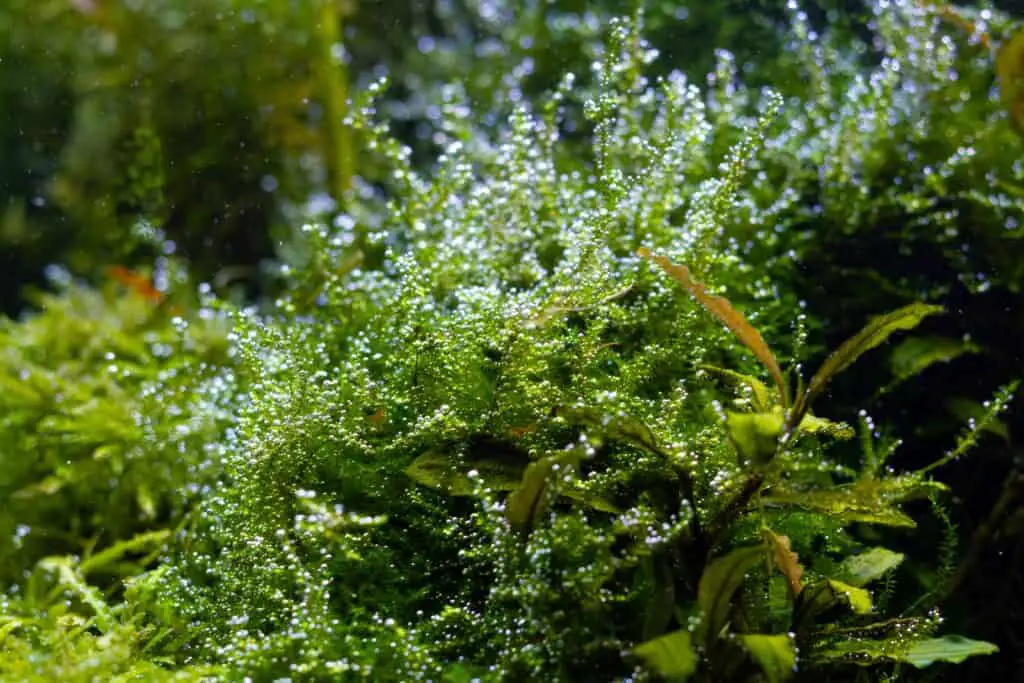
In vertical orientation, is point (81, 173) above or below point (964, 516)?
above

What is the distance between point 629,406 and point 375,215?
914 mm

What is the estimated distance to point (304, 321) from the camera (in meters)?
1.33

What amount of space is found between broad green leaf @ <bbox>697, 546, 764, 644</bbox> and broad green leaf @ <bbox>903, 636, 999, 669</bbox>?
0.21 metres

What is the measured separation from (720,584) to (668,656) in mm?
82

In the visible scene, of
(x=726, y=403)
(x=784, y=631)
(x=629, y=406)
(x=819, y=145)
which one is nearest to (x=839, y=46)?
(x=819, y=145)

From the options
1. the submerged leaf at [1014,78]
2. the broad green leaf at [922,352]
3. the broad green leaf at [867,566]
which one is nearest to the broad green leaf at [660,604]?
the broad green leaf at [867,566]

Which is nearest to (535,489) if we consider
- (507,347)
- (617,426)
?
(617,426)

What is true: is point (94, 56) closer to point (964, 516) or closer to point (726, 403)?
point (726, 403)

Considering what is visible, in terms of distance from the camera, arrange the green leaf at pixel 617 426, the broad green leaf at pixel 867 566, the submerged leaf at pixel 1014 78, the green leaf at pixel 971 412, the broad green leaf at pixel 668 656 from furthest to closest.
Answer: the submerged leaf at pixel 1014 78, the green leaf at pixel 971 412, the broad green leaf at pixel 867 566, the green leaf at pixel 617 426, the broad green leaf at pixel 668 656

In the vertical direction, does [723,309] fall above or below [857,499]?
above

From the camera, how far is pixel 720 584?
0.72 m

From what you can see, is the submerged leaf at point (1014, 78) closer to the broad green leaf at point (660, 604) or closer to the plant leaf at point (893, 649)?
the plant leaf at point (893, 649)

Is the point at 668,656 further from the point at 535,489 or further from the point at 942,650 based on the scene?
Answer: the point at 942,650

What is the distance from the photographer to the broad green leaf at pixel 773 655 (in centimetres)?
69
